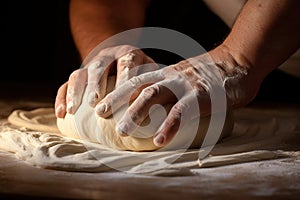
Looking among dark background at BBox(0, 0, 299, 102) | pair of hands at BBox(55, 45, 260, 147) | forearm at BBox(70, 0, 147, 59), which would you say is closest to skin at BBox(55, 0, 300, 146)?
pair of hands at BBox(55, 45, 260, 147)

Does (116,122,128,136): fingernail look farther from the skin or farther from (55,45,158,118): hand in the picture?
(55,45,158,118): hand

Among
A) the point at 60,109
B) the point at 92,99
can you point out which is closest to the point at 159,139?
the point at 92,99

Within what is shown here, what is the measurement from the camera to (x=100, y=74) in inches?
53.9

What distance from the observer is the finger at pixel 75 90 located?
1.36m

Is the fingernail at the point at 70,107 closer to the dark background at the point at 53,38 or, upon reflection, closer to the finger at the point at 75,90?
the finger at the point at 75,90

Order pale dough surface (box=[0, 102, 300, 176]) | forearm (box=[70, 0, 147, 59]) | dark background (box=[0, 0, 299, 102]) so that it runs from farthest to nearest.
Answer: dark background (box=[0, 0, 299, 102]) → forearm (box=[70, 0, 147, 59]) → pale dough surface (box=[0, 102, 300, 176])

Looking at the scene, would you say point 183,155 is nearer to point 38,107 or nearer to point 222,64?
point 222,64

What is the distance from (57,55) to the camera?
2395mm

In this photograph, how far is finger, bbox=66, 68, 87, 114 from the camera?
1358mm

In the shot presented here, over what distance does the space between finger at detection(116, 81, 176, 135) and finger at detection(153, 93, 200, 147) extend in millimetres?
40

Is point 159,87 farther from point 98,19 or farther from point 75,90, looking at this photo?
point 98,19

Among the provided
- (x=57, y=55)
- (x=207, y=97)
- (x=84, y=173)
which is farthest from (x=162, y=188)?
(x=57, y=55)

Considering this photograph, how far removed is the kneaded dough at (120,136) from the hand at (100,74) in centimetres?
2

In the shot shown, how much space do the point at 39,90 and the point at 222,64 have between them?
94cm
